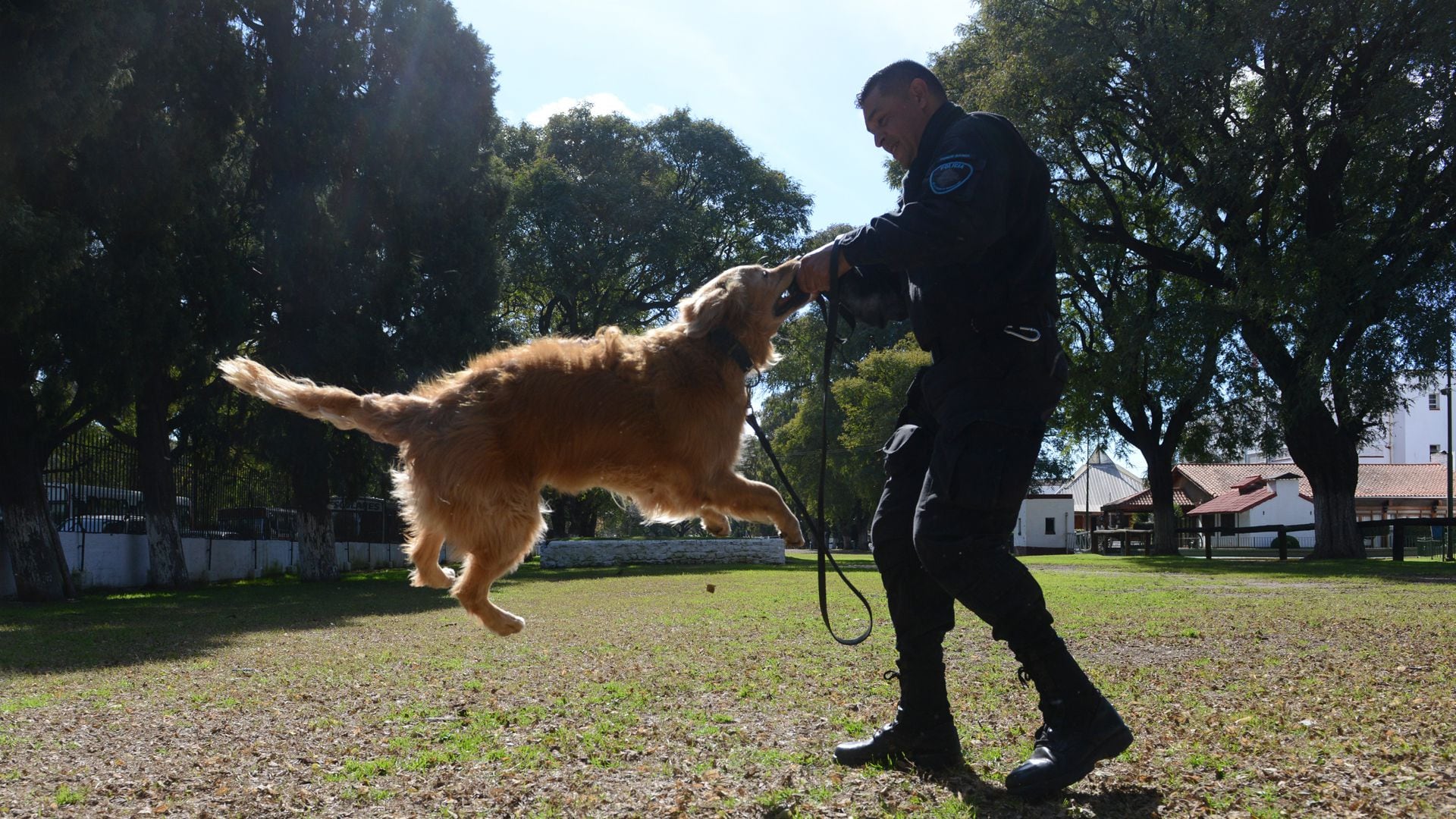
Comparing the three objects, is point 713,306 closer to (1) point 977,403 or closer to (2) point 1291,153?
(1) point 977,403

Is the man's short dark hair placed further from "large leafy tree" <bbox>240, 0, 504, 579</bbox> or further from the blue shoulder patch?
"large leafy tree" <bbox>240, 0, 504, 579</bbox>

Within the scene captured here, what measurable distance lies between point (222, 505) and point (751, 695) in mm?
23122

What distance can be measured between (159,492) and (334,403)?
1935cm

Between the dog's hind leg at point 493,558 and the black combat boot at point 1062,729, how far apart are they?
2358mm

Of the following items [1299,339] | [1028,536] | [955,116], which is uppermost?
[1299,339]

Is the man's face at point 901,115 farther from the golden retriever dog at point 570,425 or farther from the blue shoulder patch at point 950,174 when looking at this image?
the golden retriever dog at point 570,425

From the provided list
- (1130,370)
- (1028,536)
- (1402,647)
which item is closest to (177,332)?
(1402,647)

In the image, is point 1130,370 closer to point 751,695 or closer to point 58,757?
point 751,695

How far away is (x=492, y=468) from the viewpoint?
5.00m

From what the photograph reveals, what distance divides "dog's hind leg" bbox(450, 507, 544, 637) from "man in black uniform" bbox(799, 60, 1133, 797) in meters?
1.73

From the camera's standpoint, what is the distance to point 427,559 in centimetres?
539

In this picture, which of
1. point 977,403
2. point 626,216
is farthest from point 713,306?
point 626,216

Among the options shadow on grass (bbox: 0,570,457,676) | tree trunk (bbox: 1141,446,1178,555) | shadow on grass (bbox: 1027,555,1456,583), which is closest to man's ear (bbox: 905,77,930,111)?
shadow on grass (bbox: 0,570,457,676)

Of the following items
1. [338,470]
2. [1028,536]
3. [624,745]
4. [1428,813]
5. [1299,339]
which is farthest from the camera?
[1028,536]
